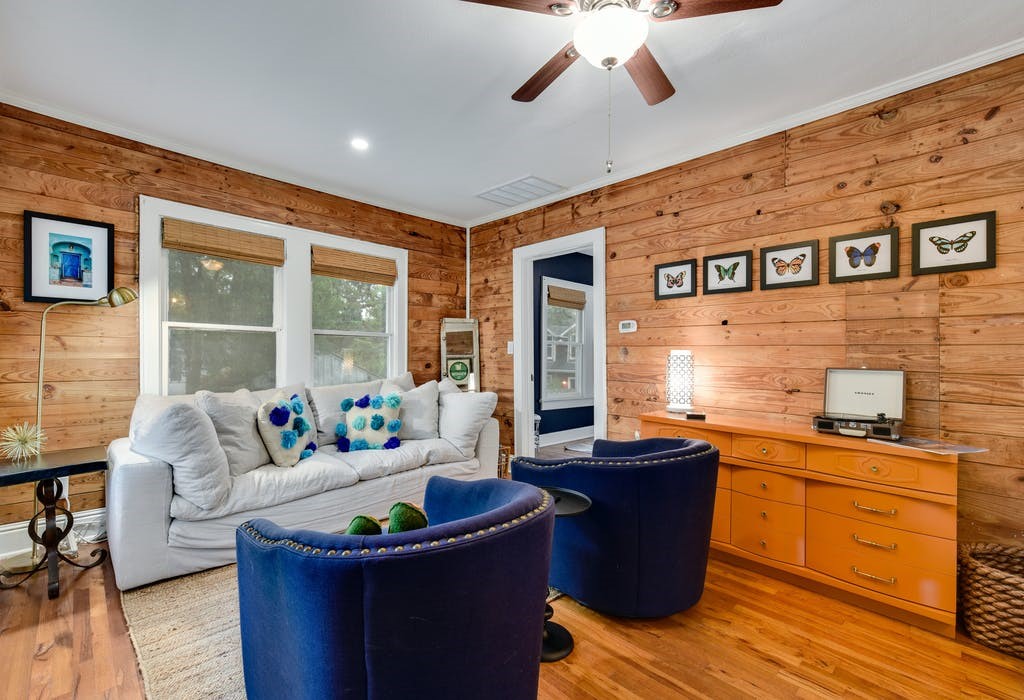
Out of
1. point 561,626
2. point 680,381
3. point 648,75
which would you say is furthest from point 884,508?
point 648,75

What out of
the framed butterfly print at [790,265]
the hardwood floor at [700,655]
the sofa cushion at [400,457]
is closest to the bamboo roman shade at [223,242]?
the sofa cushion at [400,457]

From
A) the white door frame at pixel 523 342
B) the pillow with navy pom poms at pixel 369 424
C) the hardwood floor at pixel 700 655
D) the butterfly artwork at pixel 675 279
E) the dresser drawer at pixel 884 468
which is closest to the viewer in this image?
the hardwood floor at pixel 700 655

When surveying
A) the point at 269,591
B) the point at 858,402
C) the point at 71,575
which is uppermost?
the point at 858,402

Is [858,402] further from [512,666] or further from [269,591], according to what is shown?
[269,591]

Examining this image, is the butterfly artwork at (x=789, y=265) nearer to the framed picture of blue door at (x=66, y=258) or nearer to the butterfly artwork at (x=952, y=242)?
the butterfly artwork at (x=952, y=242)

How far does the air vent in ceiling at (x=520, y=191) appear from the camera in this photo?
4031 millimetres

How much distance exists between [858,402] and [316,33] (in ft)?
10.6

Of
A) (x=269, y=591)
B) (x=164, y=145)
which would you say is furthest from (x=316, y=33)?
(x=269, y=591)

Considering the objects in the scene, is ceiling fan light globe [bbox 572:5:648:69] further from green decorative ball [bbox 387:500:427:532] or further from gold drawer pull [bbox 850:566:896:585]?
gold drawer pull [bbox 850:566:896:585]

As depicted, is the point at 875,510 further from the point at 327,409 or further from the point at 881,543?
the point at 327,409

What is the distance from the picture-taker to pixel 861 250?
270 cm

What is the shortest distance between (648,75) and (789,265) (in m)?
1.63

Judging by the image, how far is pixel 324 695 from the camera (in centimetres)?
102

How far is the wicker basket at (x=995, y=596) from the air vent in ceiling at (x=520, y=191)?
3.44m
